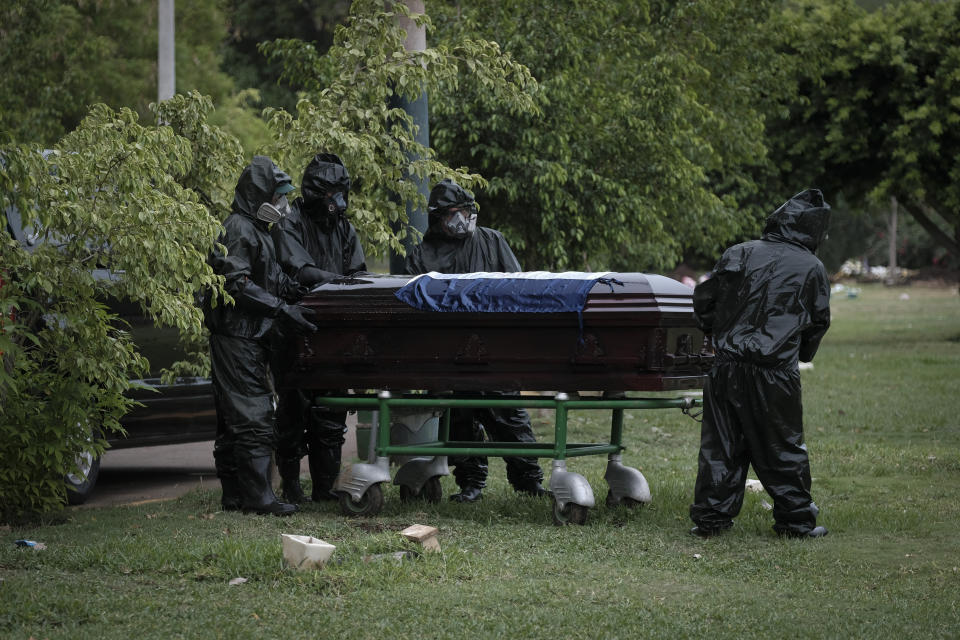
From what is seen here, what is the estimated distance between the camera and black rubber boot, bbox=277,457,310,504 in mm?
8312

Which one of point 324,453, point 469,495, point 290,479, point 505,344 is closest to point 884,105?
point 469,495

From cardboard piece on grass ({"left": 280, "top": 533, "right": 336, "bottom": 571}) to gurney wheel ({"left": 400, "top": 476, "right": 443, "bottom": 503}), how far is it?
2.22 meters

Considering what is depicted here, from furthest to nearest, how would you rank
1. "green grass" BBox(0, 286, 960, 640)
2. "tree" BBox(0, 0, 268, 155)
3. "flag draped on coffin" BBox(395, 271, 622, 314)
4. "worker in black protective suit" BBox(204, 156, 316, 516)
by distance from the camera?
1. "tree" BBox(0, 0, 268, 155)
2. "worker in black protective suit" BBox(204, 156, 316, 516)
3. "flag draped on coffin" BBox(395, 271, 622, 314)
4. "green grass" BBox(0, 286, 960, 640)

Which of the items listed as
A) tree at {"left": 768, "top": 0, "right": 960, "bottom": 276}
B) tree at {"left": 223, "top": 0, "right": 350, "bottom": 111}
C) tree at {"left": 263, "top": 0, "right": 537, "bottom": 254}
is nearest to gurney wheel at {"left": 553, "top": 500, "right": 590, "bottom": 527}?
tree at {"left": 263, "top": 0, "right": 537, "bottom": 254}

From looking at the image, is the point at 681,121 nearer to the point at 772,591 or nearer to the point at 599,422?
the point at 599,422

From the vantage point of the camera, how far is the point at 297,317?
24.8 ft

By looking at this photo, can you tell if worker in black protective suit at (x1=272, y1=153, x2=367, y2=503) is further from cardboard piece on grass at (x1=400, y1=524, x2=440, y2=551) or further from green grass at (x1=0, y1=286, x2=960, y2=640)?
cardboard piece on grass at (x1=400, y1=524, x2=440, y2=551)

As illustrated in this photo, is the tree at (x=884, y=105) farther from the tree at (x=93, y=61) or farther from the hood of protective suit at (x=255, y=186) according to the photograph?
the hood of protective suit at (x=255, y=186)

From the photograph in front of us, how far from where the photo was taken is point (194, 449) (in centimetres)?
1191

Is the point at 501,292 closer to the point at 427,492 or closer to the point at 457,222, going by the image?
the point at 457,222

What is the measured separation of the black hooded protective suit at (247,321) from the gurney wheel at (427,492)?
0.95m

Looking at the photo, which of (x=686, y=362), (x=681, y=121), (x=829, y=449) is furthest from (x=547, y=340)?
(x=681, y=121)

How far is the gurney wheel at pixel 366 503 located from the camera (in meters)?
7.75

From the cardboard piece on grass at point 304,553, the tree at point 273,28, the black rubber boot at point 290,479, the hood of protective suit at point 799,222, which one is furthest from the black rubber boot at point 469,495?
the tree at point 273,28
